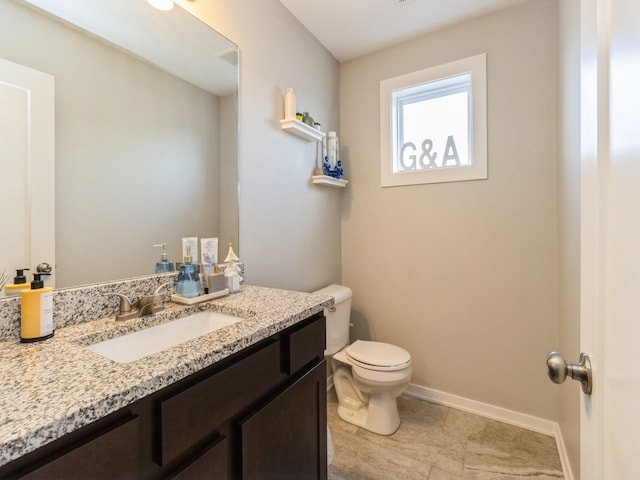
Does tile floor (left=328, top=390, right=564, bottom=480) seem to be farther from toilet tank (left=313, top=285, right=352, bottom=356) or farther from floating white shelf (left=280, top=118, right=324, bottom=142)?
floating white shelf (left=280, top=118, right=324, bottom=142)

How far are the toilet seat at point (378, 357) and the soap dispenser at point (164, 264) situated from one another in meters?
1.19

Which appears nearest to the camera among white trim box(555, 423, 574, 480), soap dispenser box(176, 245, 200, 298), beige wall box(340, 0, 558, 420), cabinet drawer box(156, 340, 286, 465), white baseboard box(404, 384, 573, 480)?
cabinet drawer box(156, 340, 286, 465)

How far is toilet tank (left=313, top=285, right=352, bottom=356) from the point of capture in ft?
6.61

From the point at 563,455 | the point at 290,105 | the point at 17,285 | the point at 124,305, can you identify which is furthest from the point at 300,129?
the point at 563,455

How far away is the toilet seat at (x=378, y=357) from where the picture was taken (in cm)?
177

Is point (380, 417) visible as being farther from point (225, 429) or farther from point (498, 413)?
point (225, 429)

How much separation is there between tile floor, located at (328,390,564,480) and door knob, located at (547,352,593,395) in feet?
4.29

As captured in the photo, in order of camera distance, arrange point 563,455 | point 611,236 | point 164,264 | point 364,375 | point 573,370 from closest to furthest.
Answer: point 611,236 < point 573,370 < point 164,264 < point 563,455 < point 364,375

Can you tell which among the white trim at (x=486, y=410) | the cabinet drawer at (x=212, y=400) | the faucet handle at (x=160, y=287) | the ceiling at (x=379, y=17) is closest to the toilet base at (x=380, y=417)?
the white trim at (x=486, y=410)

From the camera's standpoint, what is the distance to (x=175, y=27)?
4.25 ft

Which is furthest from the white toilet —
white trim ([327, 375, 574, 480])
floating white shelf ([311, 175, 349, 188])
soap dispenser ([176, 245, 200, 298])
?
soap dispenser ([176, 245, 200, 298])

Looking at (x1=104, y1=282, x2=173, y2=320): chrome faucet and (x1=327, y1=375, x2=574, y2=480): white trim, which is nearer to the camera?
(x1=104, y1=282, x2=173, y2=320): chrome faucet

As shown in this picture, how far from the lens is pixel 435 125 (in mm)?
2234

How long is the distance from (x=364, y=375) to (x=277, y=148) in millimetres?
1441
